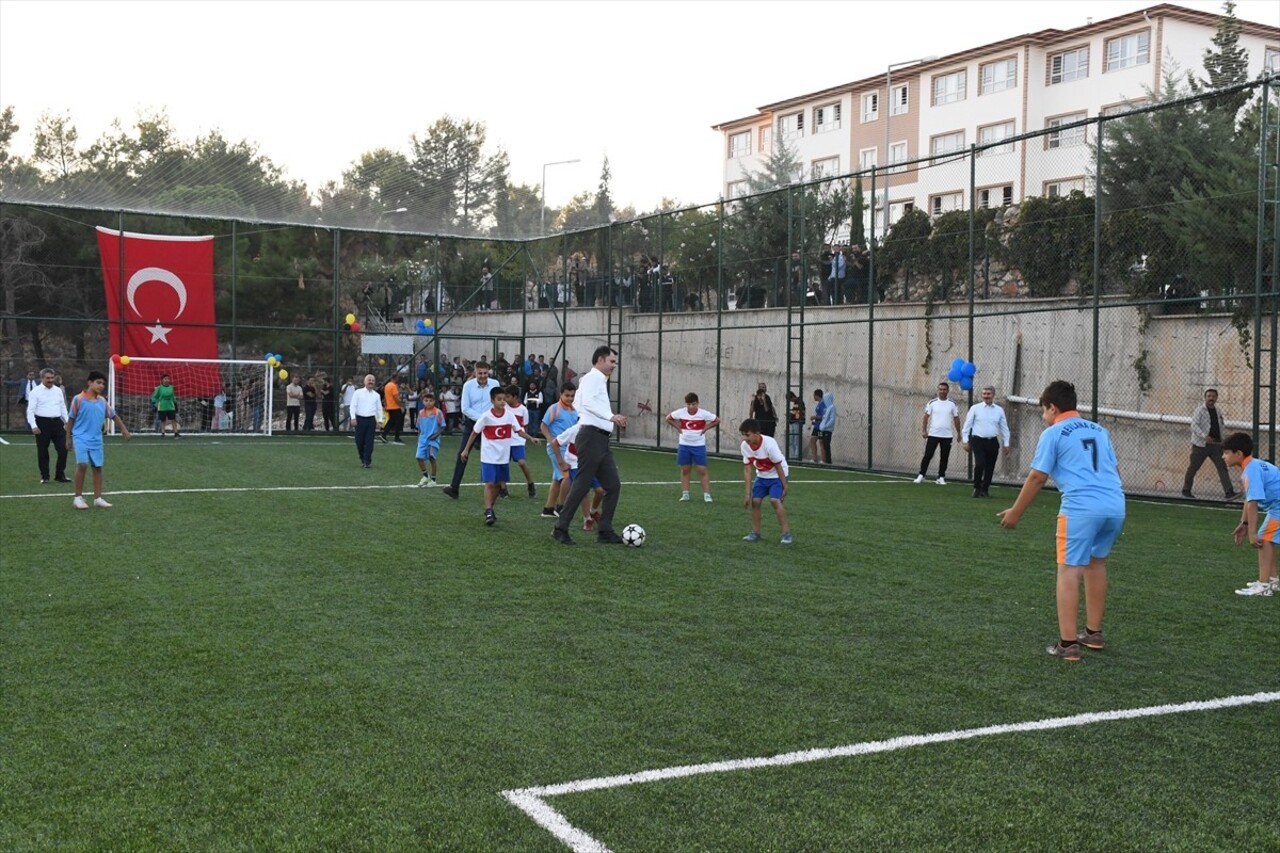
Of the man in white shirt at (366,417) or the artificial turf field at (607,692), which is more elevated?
the man in white shirt at (366,417)

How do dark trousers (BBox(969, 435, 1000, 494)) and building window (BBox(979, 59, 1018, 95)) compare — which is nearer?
dark trousers (BBox(969, 435, 1000, 494))

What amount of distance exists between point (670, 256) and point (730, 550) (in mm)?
20011

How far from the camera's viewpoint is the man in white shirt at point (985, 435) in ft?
57.7

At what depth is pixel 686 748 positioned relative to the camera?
17.0ft

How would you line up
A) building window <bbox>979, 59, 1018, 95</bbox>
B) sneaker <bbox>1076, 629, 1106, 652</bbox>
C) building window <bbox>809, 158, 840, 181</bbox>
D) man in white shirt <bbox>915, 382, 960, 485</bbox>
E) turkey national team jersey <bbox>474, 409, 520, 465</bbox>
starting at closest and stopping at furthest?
1. sneaker <bbox>1076, 629, 1106, 652</bbox>
2. turkey national team jersey <bbox>474, 409, 520, 465</bbox>
3. man in white shirt <bbox>915, 382, 960, 485</bbox>
4. building window <bbox>979, 59, 1018, 95</bbox>
5. building window <bbox>809, 158, 840, 181</bbox>

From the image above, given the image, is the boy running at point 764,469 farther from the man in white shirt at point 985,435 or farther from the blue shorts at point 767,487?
the man in white shirt at point 985,435

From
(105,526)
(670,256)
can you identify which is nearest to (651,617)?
(105,526)

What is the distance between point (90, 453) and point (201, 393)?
838 inches

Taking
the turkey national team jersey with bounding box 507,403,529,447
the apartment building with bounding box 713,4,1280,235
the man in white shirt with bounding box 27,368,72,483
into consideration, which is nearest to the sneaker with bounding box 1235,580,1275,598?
the turkey national team jersey with bounding box 507,403,529,447

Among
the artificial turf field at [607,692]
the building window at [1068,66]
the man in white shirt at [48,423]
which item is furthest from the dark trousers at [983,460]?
the building window at [1068,66]

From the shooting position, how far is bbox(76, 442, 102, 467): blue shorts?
45.3 ft

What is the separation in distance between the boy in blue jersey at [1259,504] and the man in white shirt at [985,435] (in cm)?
832

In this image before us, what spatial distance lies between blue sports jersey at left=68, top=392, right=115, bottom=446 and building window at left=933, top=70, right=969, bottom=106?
45.3 meters

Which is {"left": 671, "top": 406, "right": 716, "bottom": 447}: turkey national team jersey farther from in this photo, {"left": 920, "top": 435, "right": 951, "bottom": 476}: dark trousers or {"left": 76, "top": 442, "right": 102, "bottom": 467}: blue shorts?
{"left": 76, "top": 442, "right": 102, "bottom": 467}: blue shorts
